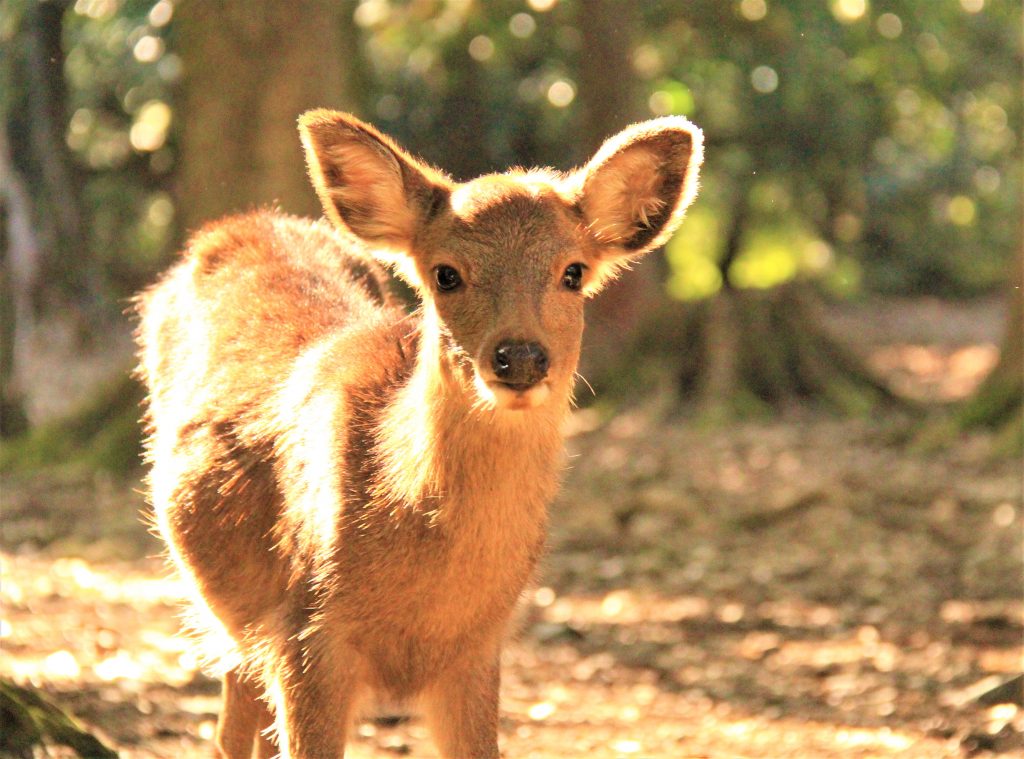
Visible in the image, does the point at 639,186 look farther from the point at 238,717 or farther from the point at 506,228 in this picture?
the point at 238,717

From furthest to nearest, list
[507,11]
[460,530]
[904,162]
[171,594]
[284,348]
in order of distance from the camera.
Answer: [904,162] → [507,11] → [171,594] → [284,348] → [460,530]

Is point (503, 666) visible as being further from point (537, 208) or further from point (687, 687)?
point (537, 208)

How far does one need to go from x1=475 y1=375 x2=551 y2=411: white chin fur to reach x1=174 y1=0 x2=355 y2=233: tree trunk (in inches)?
169

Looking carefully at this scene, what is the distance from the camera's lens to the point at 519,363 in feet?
12.9

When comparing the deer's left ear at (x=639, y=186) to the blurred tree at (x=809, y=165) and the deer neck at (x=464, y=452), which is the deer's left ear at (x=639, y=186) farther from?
the blurred tree at (x=809, y=165)

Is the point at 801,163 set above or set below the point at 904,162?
below

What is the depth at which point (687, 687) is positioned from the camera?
665 cm

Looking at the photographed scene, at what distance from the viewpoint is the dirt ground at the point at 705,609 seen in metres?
5.91

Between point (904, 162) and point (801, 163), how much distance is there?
3558 mm

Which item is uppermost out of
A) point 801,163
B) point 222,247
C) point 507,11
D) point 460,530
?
point 801,163

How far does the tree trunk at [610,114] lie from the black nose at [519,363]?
26.0ft

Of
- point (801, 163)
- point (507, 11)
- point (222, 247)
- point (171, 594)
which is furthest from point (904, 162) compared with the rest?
point (222, 247)

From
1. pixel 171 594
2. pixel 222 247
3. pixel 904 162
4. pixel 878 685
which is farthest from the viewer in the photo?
pixel 904 162

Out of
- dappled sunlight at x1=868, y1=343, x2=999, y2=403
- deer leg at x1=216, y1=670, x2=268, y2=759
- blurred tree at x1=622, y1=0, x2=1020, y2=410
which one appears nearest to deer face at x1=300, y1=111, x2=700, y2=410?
deer leg at x1=216, y1=670, x2=268, y2=759
